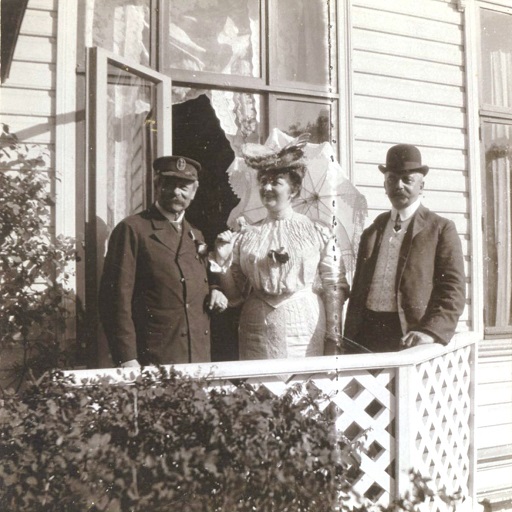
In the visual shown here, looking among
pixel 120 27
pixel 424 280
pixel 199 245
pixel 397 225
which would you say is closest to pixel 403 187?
pixel 397 225

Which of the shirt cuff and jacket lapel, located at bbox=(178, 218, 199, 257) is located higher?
jacket lapel, located at bbox=(178, 218, 199, 257)

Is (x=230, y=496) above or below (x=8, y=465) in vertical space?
below

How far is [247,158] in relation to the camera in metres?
3.55

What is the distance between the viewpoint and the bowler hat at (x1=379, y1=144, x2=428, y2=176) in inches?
144

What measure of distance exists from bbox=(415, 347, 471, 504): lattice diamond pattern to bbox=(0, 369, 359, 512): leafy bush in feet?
3.04

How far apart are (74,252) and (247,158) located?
1.13 metres

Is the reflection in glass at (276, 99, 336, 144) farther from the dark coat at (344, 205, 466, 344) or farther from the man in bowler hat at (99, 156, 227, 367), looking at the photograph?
the man in bowler hat at (99, 156, 227, 367)

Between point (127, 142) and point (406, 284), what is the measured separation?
65.8 inches

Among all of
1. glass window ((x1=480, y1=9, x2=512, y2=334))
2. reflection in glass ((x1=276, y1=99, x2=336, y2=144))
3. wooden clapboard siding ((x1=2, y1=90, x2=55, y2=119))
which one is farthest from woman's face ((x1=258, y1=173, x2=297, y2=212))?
glass window ((x1=480, y1=9, x2=512, y2=334))

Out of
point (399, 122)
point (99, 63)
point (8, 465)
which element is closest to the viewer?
point (8, 465)

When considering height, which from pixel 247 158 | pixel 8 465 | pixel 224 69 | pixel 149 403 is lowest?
pixel 8 465

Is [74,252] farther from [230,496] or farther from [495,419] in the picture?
[495,419]

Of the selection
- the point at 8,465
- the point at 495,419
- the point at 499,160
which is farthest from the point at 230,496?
the point at 499,160

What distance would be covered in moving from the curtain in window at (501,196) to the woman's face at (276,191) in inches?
57.4
